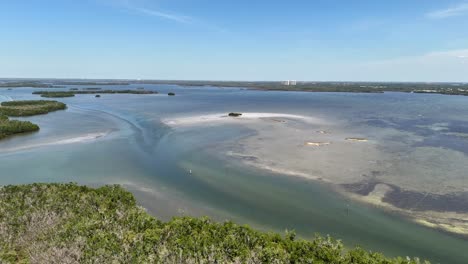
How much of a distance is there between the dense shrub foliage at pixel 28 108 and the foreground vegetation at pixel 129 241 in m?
71.3

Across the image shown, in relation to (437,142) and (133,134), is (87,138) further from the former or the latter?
(437,142)

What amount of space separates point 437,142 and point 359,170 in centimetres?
2504

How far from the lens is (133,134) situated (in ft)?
192

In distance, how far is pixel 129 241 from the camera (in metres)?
17.8

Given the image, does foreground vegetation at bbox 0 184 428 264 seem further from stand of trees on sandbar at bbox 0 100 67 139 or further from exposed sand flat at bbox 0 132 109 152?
stand of trees on sandbar at bbox 0 100 67 139

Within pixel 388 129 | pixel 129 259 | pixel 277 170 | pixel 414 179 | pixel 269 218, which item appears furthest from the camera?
pixel 388 129

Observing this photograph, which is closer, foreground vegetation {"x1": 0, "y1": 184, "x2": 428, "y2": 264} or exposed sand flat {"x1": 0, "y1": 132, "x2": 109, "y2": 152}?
foreground vegetation {"x1": 0, "y1": 184, "x2": 428, "y2": 264}

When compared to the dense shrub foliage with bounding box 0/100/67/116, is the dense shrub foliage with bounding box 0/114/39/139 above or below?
below

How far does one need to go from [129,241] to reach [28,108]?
8841cm

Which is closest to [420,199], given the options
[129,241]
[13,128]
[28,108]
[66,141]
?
[129,241]

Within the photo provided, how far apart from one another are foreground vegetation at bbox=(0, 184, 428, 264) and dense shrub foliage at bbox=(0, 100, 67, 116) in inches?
2807

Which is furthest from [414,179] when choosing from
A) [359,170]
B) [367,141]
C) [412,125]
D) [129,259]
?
[412,125]

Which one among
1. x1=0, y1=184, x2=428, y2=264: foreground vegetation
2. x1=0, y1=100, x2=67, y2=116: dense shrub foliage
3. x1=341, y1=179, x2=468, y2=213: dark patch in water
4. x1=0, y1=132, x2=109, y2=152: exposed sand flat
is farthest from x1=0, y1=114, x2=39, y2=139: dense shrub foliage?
x1=341, y1=179, x2=468, y2=213: dark patch in water

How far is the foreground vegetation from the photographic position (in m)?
16.2
